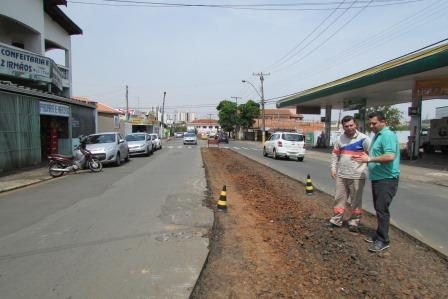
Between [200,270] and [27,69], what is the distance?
2041 cm

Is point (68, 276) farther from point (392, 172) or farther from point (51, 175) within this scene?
point (51, 175)

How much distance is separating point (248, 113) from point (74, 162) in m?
75.1

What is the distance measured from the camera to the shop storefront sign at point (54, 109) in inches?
830

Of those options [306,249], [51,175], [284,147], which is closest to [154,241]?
[306,249]

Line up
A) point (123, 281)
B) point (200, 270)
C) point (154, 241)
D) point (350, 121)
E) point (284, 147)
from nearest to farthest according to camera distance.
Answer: point (123, 281), point (200, 270), point (154, 241), point (350, 121), point (284, 147)

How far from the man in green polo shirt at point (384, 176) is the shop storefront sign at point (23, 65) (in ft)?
62.5

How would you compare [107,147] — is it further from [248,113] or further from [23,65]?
[248,113]

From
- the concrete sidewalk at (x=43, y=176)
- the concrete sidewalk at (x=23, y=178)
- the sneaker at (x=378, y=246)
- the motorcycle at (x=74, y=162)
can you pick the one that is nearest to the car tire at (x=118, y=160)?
the motorcycle at (x=74, y=162)

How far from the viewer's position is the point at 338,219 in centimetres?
757

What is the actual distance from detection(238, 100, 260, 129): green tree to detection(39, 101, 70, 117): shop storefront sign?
6799 cm

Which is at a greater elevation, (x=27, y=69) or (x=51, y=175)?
(x=27, y=69)

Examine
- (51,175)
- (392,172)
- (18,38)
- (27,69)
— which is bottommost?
(51,175)

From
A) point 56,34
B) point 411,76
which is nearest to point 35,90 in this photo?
point 56,34

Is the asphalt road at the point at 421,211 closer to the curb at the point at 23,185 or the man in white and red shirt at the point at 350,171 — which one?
the man in white and red shirt at the point at 350,171
